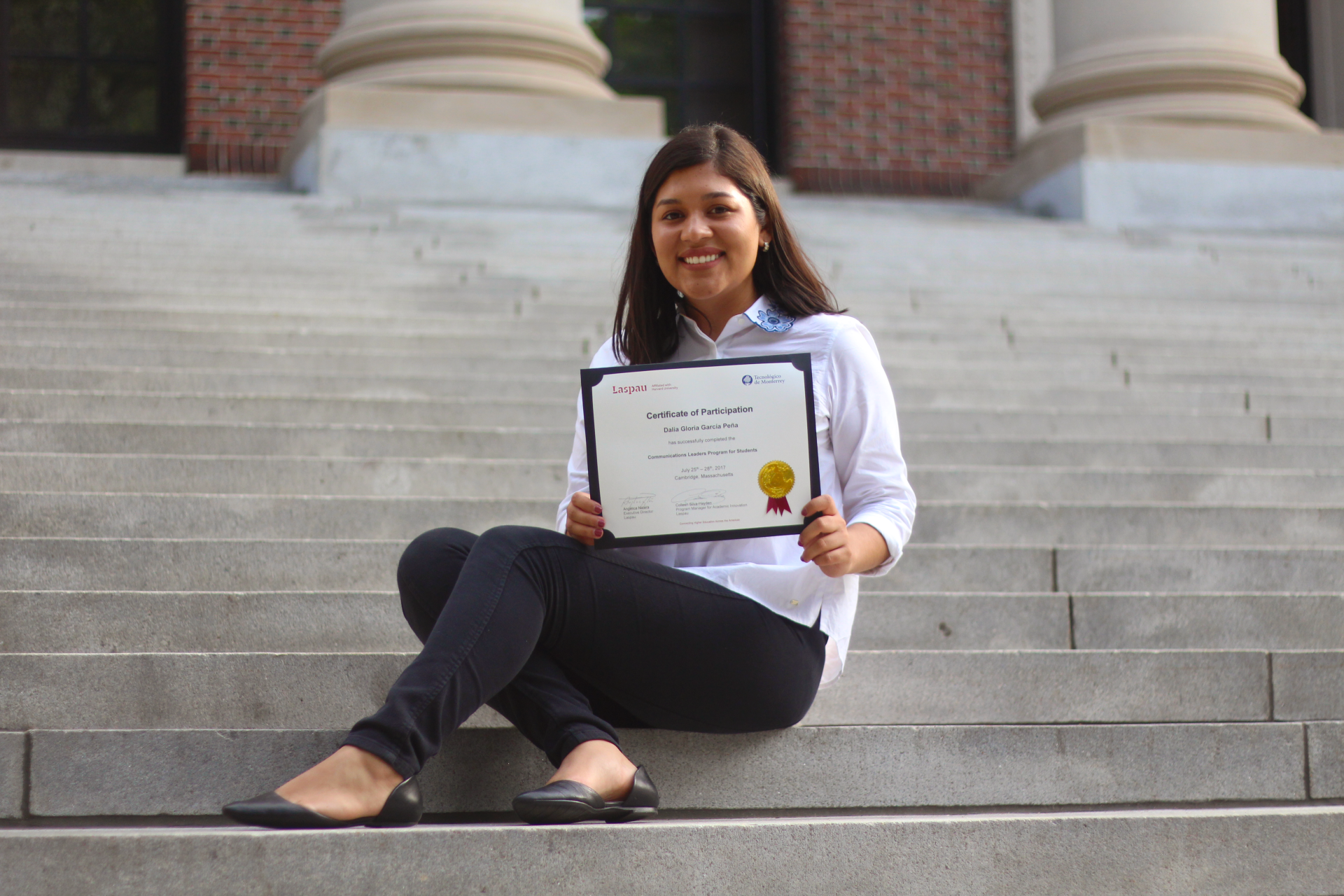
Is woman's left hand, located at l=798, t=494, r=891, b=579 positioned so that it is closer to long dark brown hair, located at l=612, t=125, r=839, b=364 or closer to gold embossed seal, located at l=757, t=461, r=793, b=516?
gold embossed seal, located at l=757, t=461, r=793, b=516

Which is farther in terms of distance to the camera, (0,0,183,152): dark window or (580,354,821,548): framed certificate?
(0,0,183,152): dark window

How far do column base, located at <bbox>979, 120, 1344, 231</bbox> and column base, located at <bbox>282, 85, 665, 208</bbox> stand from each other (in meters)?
2.59

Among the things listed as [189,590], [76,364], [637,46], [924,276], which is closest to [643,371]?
[189,590]

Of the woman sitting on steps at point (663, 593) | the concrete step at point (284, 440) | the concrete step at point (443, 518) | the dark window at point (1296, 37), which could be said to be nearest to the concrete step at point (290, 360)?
the concrete step at point (284, 440)

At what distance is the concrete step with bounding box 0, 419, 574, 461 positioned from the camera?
11.9 ft

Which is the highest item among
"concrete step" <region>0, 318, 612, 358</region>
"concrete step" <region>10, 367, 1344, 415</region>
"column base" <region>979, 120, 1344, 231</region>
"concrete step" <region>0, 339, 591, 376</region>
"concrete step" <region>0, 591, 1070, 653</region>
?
"column base" <region>979, 120, 1344, 231</region>

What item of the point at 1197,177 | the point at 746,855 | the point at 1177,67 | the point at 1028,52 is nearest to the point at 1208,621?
the point at 746,855

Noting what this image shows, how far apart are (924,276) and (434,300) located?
226 cm

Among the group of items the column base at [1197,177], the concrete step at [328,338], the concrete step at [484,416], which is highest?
the column base at [1197,177]

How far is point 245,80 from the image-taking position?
10.2 metres

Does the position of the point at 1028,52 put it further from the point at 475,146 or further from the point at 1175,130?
the point at 475,146

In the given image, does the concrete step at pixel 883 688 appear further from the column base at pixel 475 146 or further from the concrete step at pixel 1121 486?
the column base at pixel 475 146

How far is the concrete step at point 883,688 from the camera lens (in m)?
2.46

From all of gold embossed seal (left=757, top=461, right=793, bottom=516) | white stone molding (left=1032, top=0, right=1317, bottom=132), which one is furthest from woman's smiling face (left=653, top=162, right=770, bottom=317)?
white stone molding (left=1032, top=0, right=1317, bottom=132)
